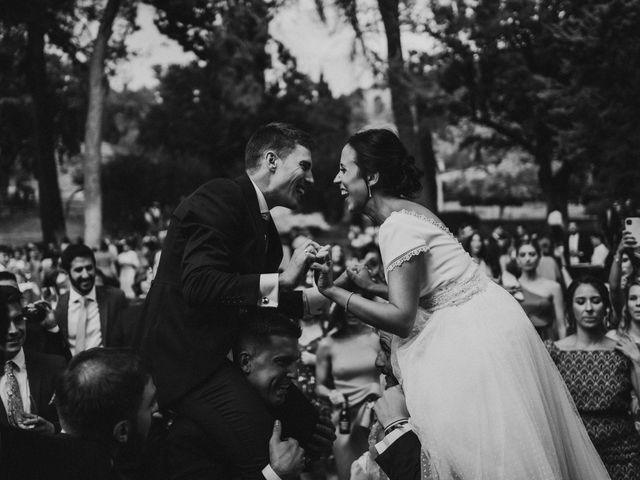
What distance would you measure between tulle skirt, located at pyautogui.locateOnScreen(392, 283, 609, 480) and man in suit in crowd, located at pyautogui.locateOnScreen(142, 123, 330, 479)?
63cm

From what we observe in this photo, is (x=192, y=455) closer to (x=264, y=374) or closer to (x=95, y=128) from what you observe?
(x=264, y=374)

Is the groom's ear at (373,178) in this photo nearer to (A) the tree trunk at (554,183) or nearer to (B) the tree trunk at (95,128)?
(B) the tree trunk at (95,128)

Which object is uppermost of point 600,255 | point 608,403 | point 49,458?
point 49,458

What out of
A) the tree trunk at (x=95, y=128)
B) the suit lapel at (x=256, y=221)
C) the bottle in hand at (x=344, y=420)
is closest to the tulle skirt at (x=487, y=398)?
the suit lapel at (x=256, y=221)

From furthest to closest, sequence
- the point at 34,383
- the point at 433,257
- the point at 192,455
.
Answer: the point at 34,383
the point at 433,257
the point at 192,455

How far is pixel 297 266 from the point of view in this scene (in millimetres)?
3674

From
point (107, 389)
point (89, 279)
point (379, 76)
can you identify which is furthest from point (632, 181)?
point (107, 389)

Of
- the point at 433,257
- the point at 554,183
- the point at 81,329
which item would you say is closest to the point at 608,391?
the point at 433,257

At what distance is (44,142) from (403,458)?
1104 inches

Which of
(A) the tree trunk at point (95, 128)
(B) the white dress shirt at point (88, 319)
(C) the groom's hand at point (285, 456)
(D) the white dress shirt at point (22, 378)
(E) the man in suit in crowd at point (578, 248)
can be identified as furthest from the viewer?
(A) the tree trunk at point (95, 128)

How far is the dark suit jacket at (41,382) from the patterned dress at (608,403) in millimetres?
3070

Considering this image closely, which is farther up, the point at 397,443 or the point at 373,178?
the point at 373,178

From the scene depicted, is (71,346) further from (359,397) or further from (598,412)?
(598,412)

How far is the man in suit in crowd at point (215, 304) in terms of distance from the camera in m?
3.54
